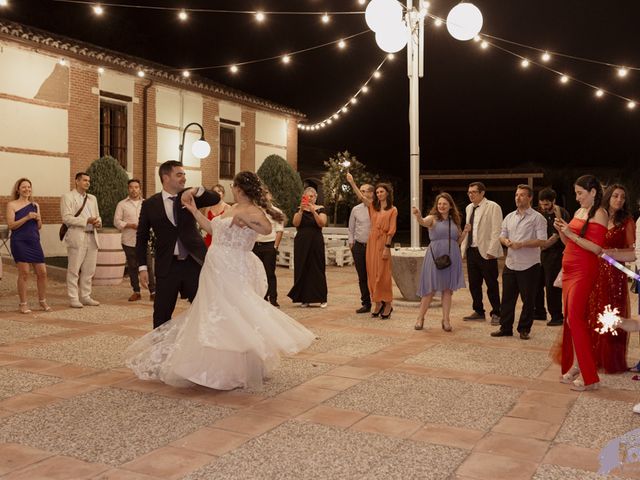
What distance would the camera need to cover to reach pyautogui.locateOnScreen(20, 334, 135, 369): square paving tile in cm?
587

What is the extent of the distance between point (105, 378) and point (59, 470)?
1.96m

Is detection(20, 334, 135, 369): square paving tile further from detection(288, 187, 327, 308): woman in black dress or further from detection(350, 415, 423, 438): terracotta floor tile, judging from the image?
detection(288, 187, 327, 308): woman in black dress

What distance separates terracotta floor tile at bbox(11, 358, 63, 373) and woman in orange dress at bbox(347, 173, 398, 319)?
4.06 m

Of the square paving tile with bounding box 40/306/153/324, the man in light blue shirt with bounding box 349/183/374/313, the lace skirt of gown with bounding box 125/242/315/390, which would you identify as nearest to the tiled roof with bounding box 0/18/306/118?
the square paving tile with bounding box 40/306/153/324

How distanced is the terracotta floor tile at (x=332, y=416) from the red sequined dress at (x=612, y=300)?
2.29 m

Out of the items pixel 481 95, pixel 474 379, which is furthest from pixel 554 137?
pixel 474 379

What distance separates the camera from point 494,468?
3465 millimetres

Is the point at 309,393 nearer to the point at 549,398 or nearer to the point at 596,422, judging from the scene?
the point at 549,398

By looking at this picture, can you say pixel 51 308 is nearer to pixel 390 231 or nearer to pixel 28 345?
pixel 28 345

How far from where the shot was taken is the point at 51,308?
8.98m

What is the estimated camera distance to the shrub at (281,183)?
2025 cm

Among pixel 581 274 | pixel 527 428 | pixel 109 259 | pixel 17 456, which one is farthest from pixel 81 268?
pixel 527 428

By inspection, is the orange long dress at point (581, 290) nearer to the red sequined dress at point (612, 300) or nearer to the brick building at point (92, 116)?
the red sequined dress at point (612, 300)

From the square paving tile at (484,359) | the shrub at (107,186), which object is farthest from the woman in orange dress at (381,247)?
the shrub at (107,186)
